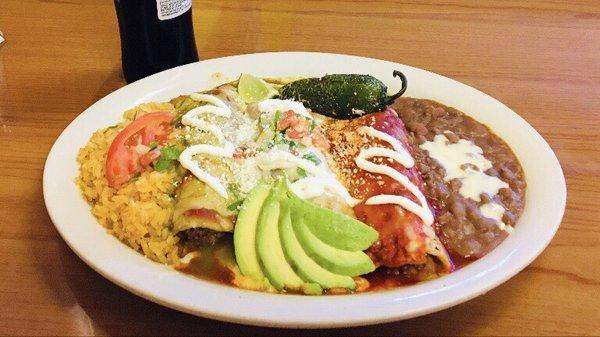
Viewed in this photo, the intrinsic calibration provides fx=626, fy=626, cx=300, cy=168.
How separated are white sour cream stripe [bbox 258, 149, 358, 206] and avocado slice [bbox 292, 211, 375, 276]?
115 millimetres

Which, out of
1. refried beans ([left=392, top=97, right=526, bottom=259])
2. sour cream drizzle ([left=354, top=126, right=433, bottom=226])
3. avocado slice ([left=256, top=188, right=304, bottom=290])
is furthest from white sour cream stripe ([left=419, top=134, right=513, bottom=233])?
avocado slice ([left=256, top=188, right=304, bottom=290])

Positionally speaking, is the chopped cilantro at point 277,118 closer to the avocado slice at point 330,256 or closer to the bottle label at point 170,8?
the avocado slice at point 330,256

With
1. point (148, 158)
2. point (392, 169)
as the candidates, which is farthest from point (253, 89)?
point (392, 169)

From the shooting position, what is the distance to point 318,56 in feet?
7.54

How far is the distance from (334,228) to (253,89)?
2.61 feet

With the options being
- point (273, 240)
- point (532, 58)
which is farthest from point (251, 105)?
point (532, 58)

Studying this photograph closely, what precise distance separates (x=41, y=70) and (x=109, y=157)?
954 mm

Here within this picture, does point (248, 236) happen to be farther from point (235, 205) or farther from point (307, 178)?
point (307, 178)

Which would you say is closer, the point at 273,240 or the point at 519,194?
the point at 273,240

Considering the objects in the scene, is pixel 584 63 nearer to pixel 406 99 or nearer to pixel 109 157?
pixel 406 99

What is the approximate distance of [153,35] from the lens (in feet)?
7.39

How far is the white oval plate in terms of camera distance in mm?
1300

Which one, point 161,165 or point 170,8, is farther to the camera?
point 170,8

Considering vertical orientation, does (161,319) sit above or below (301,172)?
below
